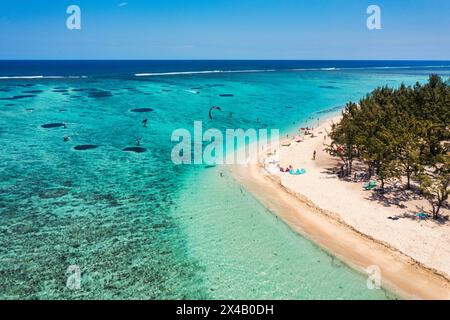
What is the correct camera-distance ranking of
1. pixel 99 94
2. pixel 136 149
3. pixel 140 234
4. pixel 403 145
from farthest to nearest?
pixel 99 94
pixel 136 149
pixel 403 145
pixel 140 234

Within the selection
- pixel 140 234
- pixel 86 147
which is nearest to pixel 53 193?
pixel 140 234

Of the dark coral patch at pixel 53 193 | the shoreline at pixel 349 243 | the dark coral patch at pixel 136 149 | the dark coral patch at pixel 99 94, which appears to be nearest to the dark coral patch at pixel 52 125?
the dark coral patch at pixel 136 149

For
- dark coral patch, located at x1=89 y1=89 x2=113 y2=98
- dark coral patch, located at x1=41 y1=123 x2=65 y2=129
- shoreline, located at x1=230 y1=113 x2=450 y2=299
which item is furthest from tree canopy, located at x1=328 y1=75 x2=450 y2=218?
dark coral patch, located at x1=89 y1=89 x2=113 y2=98

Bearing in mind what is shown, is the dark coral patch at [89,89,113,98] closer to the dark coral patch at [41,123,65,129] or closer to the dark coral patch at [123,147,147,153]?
the dark coral patch at [41,123,65,129]

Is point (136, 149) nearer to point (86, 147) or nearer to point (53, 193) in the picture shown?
point (86, 147)
